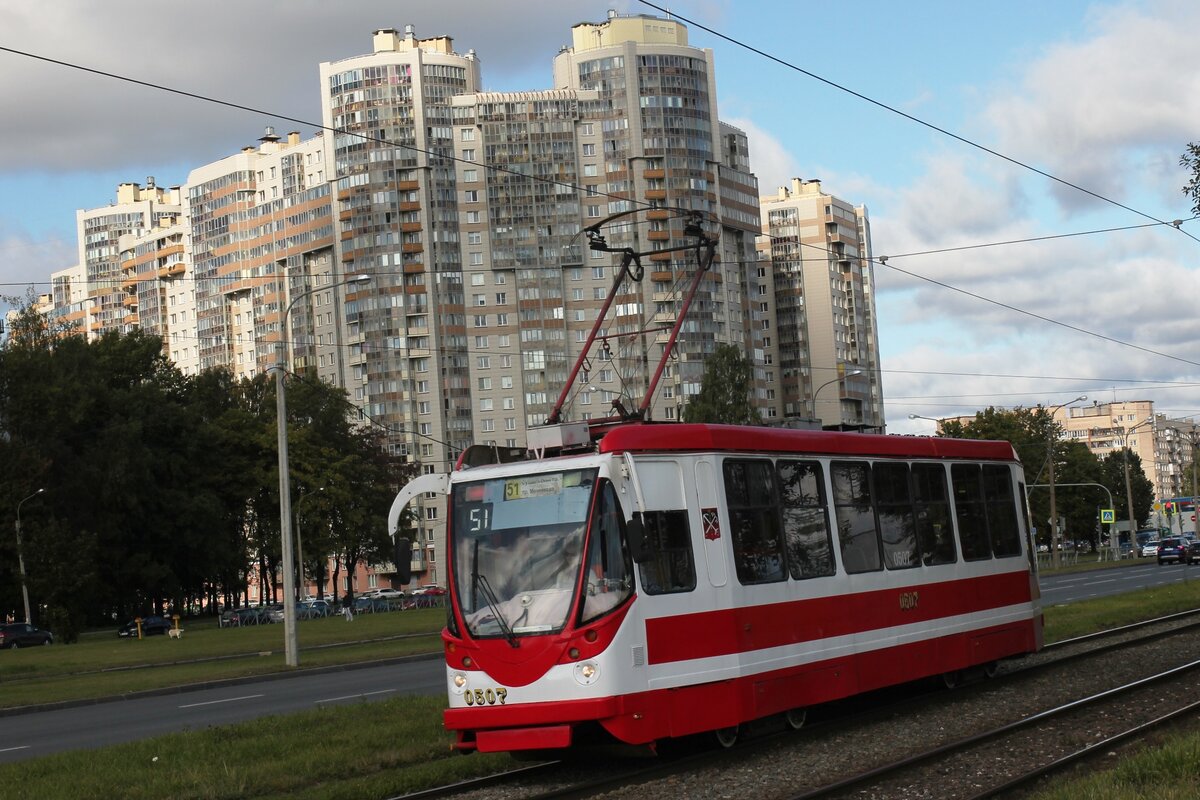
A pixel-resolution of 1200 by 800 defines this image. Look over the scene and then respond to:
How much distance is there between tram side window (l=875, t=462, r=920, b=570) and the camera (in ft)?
57.4

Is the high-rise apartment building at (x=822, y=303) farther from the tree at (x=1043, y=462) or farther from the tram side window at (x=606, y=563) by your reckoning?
the tram side window at (x=606, y=563)

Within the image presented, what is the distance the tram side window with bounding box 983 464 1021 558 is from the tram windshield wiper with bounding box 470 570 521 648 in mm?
8956

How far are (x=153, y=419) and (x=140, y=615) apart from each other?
11.5 m

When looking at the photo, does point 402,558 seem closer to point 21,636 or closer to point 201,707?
point 201,707

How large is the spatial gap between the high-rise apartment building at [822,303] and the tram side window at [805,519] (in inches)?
5517

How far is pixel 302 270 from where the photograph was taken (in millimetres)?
142000

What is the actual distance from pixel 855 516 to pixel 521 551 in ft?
15.9

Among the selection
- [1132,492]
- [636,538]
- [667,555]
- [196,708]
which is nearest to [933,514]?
[667,555]

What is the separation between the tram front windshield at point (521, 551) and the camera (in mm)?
13383

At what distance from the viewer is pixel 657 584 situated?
44.8 ft

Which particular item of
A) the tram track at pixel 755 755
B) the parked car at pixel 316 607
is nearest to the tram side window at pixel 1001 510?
the tram track at pixel 755 755

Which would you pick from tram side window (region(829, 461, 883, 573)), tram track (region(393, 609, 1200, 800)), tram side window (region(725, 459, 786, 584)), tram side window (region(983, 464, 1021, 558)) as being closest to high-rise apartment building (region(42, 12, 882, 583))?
tram side window (region(983, 464, 1021, 558))

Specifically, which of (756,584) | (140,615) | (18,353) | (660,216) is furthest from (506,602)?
(660,216)

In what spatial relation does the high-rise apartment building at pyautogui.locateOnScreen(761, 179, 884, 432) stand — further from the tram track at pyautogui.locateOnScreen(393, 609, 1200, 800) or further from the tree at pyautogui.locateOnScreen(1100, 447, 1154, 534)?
the tram track at pyautogui.locateOnScreen(393, 609, 1200, 800)
